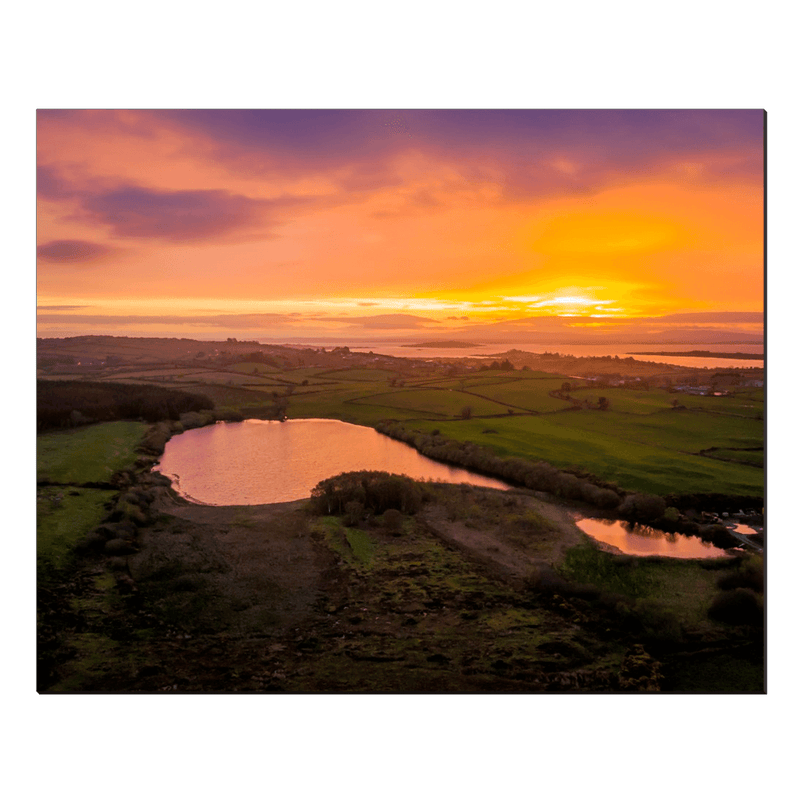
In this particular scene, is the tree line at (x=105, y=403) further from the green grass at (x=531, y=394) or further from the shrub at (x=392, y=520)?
the green grass at (x=531, y=394)

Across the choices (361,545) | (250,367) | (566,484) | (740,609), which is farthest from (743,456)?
(250,367)

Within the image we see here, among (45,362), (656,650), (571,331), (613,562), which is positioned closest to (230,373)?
(45,362)

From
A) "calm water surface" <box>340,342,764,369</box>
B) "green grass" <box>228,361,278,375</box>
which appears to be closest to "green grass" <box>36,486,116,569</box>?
"green grass" <box>228,361,278,375</box>

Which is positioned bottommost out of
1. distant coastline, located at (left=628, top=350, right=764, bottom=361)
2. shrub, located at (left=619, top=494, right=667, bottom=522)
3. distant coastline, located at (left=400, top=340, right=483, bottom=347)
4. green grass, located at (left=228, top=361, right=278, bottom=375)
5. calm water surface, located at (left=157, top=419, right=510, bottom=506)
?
shrub, located at (left=619, top=494, right=667, bottom=522)

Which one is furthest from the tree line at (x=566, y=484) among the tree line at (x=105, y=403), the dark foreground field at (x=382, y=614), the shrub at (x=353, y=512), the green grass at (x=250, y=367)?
the tree line at (x=105, y=403)

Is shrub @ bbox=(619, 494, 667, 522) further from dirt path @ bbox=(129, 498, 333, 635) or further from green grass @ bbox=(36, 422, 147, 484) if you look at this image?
green grass @ bbox=(36, 422, 147, 484)
